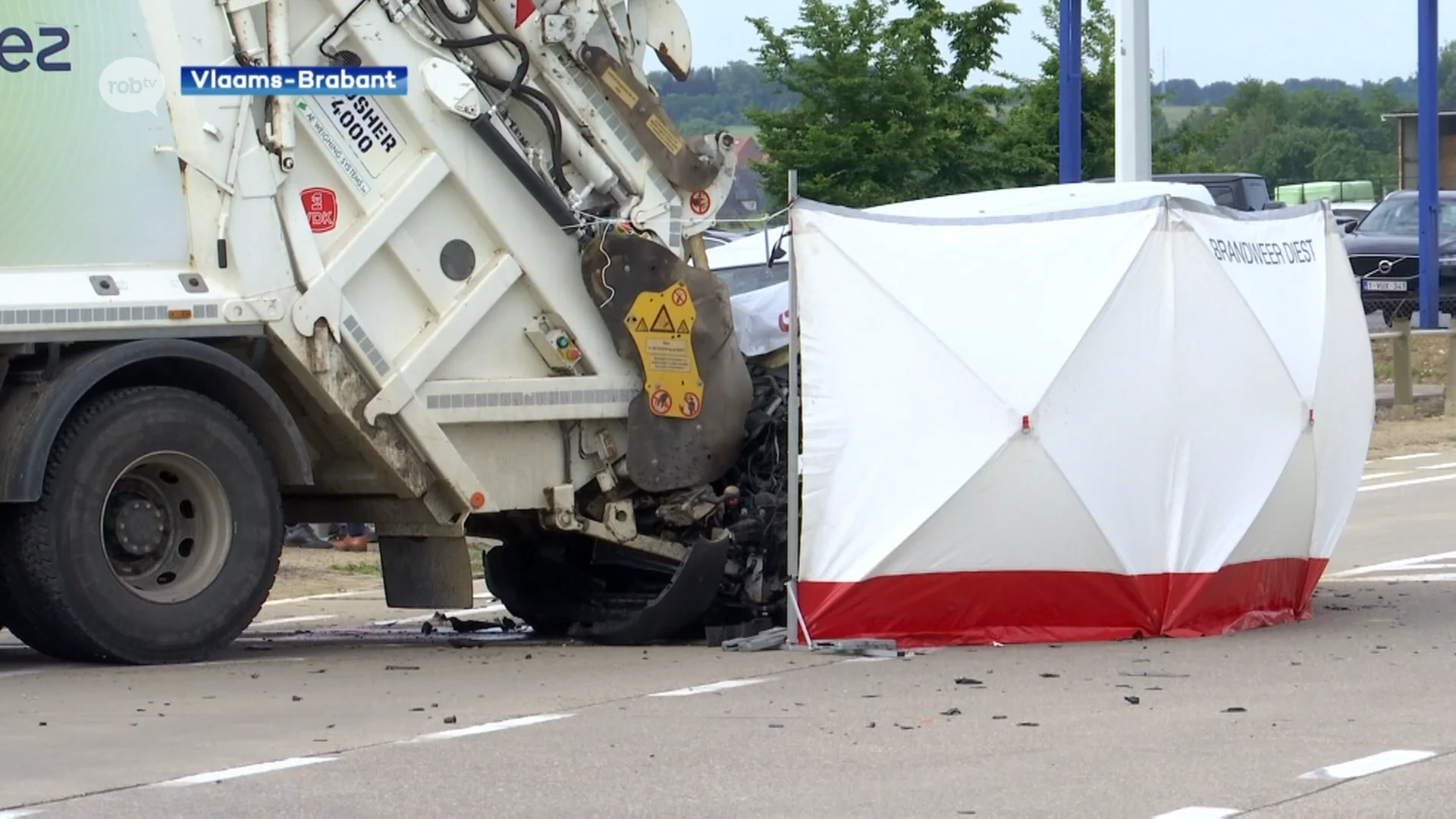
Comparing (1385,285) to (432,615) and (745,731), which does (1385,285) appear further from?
(745,731)

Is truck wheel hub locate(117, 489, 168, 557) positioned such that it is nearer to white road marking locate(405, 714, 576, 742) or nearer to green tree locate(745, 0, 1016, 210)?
white road marking locate(405, 714, 576, 742)

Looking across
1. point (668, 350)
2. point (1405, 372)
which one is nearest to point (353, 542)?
point (668, 350)

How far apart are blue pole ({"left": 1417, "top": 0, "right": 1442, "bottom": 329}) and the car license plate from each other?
540 mm

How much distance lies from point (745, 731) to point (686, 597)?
8.85 ft

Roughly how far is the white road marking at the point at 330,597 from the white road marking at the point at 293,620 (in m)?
0.67

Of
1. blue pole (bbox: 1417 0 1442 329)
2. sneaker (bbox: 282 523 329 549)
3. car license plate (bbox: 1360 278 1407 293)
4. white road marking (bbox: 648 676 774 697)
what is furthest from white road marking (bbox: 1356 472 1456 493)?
white road marking (bbox: 648 676 774 697)

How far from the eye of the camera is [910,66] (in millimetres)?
33750

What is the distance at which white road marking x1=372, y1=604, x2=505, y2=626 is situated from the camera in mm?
12508

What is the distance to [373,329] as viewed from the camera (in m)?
9.90

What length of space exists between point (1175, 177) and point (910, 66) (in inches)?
238

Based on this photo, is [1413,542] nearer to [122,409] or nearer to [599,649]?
[599,649]

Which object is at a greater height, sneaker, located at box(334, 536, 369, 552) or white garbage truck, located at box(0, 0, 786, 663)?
white garbage truck, located at box(0, 0, 786, 663)

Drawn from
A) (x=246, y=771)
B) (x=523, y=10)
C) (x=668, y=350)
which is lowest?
(x=246, y=771)

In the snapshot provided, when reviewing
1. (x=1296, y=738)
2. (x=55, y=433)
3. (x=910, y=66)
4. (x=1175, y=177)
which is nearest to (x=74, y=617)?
(x=55, y=433)
